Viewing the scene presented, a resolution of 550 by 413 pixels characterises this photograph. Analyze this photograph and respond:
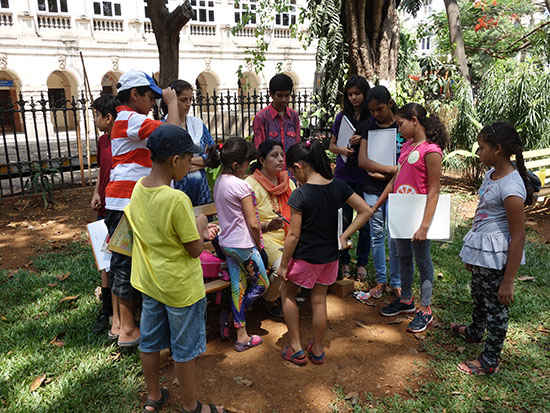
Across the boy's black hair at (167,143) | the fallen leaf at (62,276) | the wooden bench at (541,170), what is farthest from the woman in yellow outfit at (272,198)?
the wooden bench at (541,170)

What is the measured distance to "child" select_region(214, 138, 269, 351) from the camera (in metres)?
3.19

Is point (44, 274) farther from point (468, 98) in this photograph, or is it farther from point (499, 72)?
point (499, 72)

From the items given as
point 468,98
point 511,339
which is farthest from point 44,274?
point 468,98

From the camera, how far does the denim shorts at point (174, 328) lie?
7.87 feet

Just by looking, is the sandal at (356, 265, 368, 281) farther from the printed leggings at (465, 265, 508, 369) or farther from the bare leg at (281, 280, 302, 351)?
the bare leg at (281, 280, 302, 351)

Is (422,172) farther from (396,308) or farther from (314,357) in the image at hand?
(314,357)

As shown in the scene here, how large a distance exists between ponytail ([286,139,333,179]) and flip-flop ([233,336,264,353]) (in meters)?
1.46

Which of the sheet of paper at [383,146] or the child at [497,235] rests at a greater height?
the sheet of paper at [383,146]

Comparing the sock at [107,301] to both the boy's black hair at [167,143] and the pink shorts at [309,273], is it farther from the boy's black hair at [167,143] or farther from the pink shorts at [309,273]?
the boy's black hair at [167,143]

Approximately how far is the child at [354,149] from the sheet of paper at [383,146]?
0.15m

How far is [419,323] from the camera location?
3605 millimetres

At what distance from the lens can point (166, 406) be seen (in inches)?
108

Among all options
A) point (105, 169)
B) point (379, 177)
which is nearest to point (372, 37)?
point (379, 177)

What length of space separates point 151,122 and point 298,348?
1.95 metres
